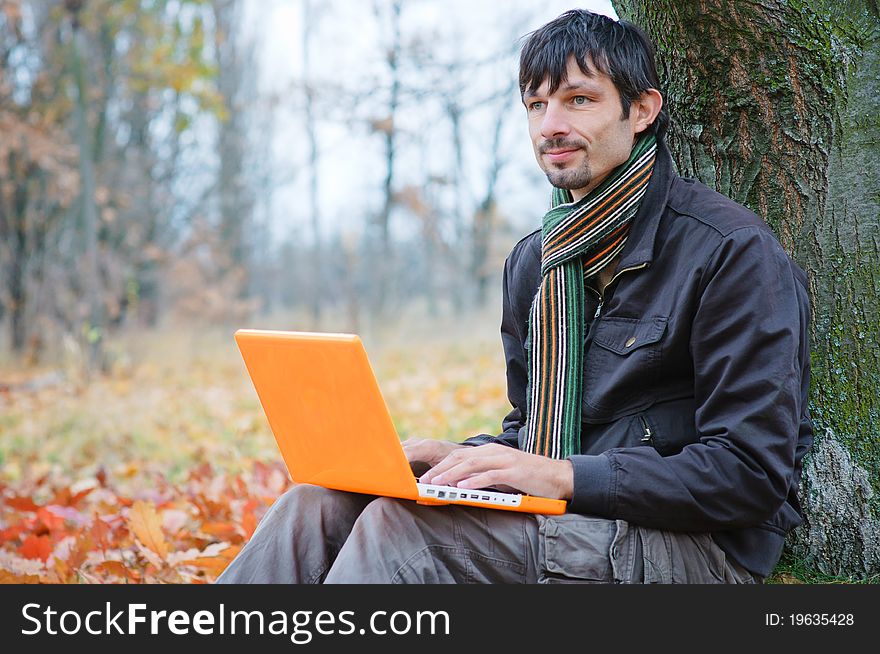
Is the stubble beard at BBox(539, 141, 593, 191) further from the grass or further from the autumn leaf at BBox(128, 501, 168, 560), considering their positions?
the grass

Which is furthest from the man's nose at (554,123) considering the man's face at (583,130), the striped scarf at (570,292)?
the striped scarf at (570,292)

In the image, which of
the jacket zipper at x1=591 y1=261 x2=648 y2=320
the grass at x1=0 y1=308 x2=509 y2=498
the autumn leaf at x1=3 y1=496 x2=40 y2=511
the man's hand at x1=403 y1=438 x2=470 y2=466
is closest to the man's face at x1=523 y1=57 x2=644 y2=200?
the jacket zipper at x1=591 y1=261 x2=648 y2=320

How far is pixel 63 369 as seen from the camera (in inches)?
400

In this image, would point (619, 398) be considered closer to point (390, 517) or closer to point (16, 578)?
point (390, 517)

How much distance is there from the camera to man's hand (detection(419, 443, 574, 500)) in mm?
1962

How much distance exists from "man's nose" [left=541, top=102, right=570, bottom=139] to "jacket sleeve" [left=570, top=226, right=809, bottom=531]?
58 cm

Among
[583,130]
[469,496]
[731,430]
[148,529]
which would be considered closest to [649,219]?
[583,130]

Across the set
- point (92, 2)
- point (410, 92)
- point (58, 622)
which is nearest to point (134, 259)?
point (92, 2)

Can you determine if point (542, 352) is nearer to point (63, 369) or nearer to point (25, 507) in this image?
point (25, 507)

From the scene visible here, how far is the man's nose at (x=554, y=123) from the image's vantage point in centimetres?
234

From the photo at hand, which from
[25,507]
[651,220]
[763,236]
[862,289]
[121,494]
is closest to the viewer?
[763,236]

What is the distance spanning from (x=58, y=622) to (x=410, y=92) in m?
5.03

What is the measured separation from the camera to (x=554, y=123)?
7.69ft

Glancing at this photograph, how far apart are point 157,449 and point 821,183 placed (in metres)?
4.99
